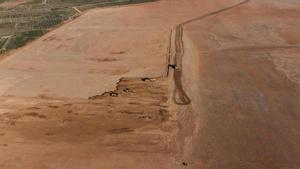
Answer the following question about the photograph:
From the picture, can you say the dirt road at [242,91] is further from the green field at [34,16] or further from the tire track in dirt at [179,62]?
the green field at [34,16]

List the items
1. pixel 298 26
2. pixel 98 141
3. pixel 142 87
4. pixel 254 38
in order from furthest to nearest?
pixel 298 26
pixel 254 38
pixel 142 87
pixel 98 141

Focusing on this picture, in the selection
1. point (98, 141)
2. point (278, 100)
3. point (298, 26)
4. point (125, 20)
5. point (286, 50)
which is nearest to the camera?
point (98, 141)

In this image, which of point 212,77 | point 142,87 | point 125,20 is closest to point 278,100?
point 212,77

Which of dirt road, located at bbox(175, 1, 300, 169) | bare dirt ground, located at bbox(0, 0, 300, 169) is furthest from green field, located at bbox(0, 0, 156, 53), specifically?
dirt road, located at bbox(175, 1, 300, 169)

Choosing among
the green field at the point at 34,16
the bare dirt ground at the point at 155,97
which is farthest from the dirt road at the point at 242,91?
the green field at the point at 34,16

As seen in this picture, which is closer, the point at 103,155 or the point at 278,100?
the point at 103,155

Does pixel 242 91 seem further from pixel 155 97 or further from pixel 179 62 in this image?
pixel 179 62

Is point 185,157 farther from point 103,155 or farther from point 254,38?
point 254,38
